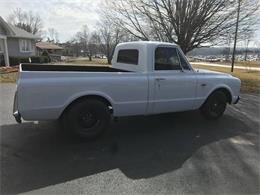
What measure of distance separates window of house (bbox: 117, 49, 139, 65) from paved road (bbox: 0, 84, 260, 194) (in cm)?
143

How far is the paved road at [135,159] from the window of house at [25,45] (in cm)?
2712

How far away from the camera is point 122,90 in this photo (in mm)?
5387

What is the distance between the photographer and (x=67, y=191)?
3473 mm

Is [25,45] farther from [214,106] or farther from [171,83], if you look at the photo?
[171,83]

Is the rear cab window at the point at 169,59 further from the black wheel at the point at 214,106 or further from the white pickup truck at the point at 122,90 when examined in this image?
the black wheel at the point at 214,106

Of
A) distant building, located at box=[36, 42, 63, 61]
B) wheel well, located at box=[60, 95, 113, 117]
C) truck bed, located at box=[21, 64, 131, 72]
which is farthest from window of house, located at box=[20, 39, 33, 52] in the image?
wheel well, located at box=[60, 95, 113, 117]

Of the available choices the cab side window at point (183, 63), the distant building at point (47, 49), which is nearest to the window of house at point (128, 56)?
the cab side window at point (183, 63)

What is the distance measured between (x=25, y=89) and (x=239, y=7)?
45.7 ft

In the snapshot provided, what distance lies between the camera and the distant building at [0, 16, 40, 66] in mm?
24922

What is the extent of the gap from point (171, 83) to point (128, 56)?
1.33 meters

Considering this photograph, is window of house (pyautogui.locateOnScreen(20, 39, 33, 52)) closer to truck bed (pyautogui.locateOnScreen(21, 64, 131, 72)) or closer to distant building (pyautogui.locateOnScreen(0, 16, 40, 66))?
distant building (pyautogui.locateOnScreen(0, 16, 40, 66))

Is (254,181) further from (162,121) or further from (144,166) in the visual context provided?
(162,121)

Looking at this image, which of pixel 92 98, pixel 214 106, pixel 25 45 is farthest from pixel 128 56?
pixel 25 45

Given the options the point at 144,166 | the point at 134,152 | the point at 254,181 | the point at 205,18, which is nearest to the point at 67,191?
the point at 144,166
